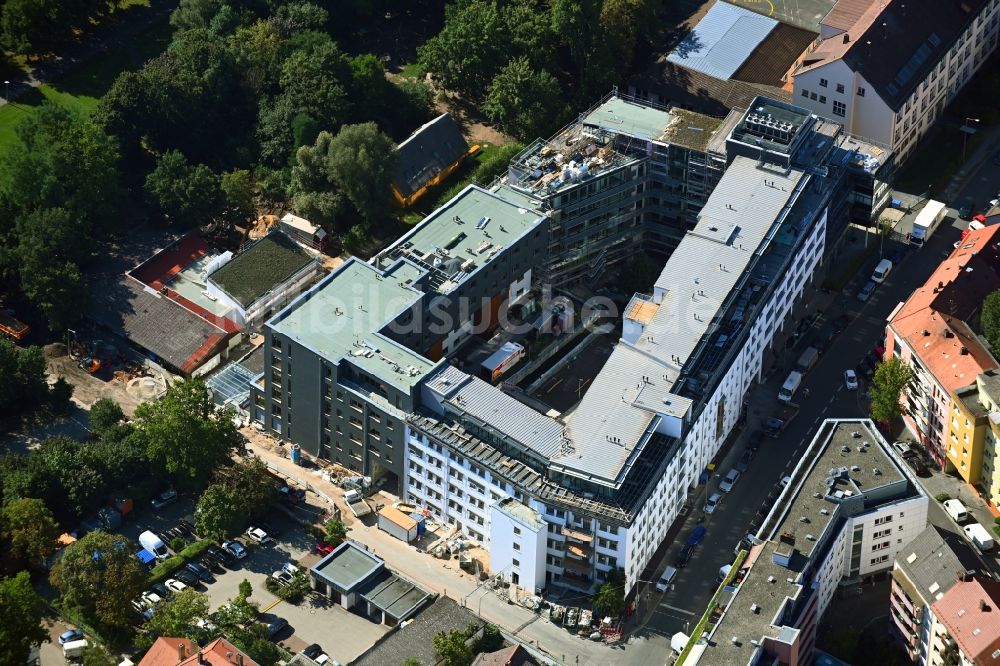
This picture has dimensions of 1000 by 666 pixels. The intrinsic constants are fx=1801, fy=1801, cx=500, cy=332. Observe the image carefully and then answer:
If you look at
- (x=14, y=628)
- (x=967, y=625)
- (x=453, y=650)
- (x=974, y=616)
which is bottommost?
(x=14, y=628)

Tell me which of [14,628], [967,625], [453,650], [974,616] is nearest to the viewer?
[967,625]

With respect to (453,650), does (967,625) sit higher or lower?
higher

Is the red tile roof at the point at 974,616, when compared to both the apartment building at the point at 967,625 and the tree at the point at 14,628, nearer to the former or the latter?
the apartment building at the point at 967,625

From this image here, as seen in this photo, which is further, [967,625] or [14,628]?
[14,628]

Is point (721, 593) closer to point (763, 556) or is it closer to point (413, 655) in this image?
point (763, 556)

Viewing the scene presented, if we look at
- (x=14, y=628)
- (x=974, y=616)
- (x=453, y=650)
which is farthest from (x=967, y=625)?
(x=14, y=628)

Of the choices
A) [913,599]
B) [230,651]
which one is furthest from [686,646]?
[230,651]

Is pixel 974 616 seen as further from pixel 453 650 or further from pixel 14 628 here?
pixel 14 628
